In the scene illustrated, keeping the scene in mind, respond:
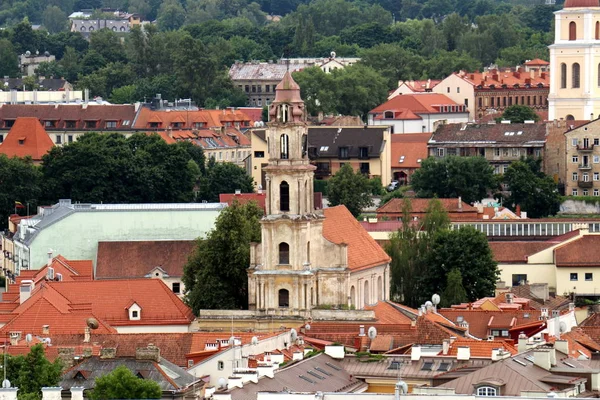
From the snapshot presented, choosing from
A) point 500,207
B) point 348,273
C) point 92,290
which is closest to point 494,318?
point 348,273

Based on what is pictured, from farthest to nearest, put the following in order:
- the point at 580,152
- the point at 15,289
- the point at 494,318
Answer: the point at 580,152, the point at 15,289, the point at 494,318

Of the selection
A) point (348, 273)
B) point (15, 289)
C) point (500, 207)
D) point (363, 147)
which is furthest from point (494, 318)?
point (363, 147)

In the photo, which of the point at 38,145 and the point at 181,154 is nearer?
the point at 181,154

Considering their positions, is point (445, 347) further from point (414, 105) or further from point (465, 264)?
point (414, 105)

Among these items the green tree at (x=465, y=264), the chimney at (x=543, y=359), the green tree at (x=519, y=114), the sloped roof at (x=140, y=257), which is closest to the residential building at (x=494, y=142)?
the green tree at (x=519, y=114)

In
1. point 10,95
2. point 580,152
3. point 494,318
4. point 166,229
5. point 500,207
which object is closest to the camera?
point 494,318

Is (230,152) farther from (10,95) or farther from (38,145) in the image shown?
(10,95)
